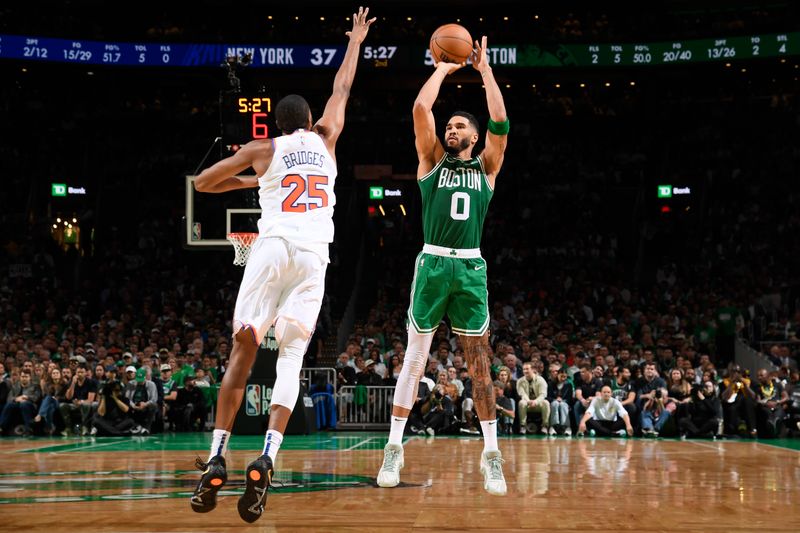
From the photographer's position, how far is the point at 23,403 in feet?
55.2

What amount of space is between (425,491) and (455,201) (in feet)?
7.07

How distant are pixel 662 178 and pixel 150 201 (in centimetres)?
1561

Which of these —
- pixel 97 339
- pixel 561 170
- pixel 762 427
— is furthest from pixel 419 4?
pixel 762 427

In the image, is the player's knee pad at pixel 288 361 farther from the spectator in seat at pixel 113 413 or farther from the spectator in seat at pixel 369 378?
the spectator in seat at pixel 369 378

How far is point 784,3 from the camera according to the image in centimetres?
2917

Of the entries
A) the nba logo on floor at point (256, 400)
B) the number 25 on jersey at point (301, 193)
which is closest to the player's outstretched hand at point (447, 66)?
the number 25 on jersey at point (301, 193)

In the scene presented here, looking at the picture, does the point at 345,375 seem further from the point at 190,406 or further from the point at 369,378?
the point at 190,406

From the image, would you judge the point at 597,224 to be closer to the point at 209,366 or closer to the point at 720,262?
the point at 720,262

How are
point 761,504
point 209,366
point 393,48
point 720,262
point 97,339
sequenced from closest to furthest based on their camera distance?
1. point 761,504
2. point 209,366
3. point 97,339
4. point 720,262
5. point 393,48

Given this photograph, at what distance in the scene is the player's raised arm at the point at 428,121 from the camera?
22.4 ft

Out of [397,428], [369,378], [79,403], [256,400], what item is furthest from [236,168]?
[369,378]

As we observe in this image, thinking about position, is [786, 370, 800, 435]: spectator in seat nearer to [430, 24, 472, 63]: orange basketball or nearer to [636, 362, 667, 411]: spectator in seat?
[636, 362, 667, 411]: spectator in seat

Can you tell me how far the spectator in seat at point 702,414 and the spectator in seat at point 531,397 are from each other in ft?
7.79

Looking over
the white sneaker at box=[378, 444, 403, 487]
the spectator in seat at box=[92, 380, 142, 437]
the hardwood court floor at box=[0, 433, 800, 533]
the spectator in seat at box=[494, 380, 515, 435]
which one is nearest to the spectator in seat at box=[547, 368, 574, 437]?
the spectator in seat at box=[494, 380, 515, 435]
